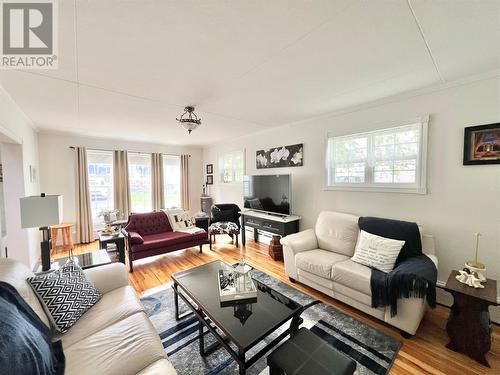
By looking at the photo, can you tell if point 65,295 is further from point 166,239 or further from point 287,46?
point 287,46

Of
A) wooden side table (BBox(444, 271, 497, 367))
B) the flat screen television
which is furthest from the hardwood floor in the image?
the flat screen television

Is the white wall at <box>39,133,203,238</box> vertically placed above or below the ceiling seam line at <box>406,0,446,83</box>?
below

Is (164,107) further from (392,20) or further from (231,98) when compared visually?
(392,20)

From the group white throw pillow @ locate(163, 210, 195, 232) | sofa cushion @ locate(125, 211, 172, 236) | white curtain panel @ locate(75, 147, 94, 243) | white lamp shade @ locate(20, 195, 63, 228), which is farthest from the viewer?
white curtain panel @ locate(75, 147, 94, 243)

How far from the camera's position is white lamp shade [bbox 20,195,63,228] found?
1.82 meters

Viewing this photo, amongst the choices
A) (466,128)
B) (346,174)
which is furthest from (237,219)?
(466,128)

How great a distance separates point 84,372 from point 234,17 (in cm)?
217

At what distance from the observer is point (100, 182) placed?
15.9 feet

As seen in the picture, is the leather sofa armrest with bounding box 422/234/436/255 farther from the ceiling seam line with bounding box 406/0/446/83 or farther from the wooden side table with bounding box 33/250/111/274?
the wooden side table with bounding box 33/250/111/274

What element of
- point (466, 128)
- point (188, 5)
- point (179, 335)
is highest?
point (188, 5)

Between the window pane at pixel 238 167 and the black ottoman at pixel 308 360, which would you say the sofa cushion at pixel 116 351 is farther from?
the window pane at pixel 238 167

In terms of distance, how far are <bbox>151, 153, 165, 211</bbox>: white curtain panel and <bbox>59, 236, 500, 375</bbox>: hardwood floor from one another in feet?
7.48

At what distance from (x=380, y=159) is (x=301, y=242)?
1.54 m

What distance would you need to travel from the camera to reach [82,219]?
4469 millimetres
